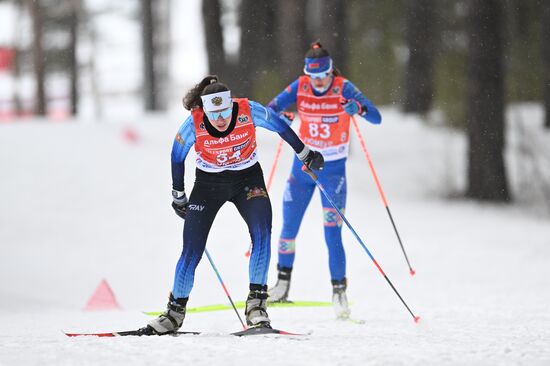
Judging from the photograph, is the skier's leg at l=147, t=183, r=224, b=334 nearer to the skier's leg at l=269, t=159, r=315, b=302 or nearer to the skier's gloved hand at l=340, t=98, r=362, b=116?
the skier's leg at l=269, t=159, r=315, b=302

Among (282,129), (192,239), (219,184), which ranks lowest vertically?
(192,239)

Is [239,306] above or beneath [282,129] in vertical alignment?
beneath

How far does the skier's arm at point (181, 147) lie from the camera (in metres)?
5.65

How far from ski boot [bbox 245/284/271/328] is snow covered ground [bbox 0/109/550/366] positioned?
0.27 meters

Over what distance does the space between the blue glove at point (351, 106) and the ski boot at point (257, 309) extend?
188 centimetres

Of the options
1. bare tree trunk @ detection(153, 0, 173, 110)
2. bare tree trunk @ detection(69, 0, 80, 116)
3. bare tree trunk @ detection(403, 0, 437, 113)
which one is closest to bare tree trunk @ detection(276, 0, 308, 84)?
bare tree trunk @ detection(403, 0, 437, 113)

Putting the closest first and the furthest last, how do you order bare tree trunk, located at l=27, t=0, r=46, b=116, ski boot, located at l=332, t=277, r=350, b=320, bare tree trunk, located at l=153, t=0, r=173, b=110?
1. ski boot, located at l=332, t=277, r=350, b=320
2. bare tree trunk, located at l=27, t=0, r=46, b=116
3. bare tree trunk, located at l=153, t=0, r=173, b=110

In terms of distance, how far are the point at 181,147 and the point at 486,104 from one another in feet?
28.3

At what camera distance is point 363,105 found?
7074 mm

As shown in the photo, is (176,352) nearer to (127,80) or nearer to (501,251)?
(501,251)

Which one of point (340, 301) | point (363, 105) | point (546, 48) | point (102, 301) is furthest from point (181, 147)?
point (546, 48)

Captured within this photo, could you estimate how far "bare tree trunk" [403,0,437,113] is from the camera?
65.5 ft

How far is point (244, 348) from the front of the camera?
4.91m

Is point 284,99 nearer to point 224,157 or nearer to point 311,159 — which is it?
point 311,159
